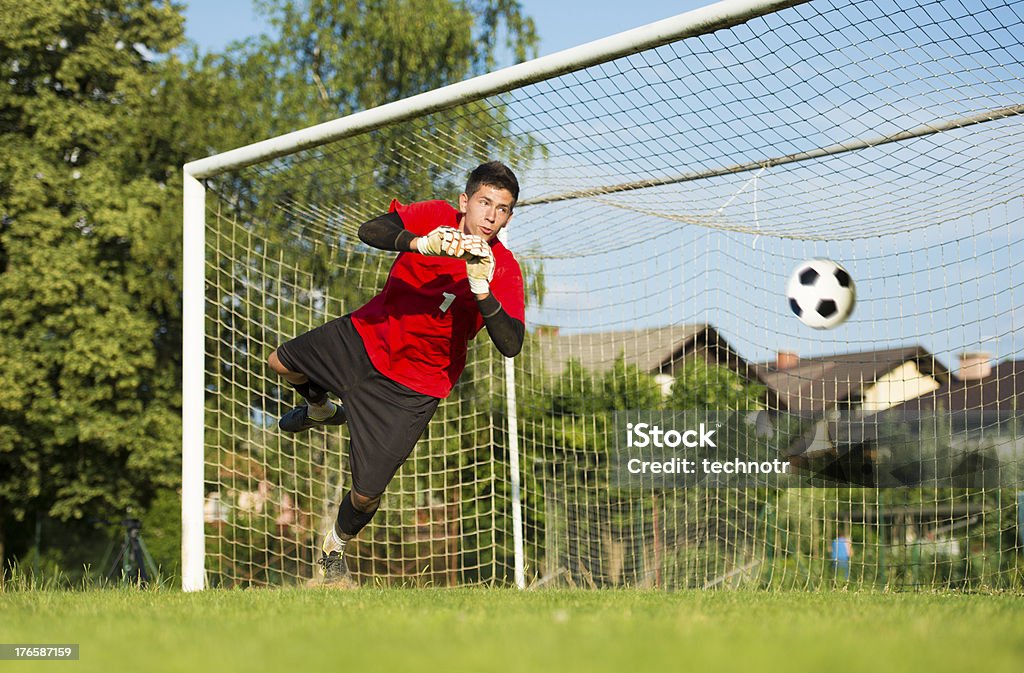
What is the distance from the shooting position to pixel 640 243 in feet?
26.9

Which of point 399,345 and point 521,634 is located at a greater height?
point 399,345

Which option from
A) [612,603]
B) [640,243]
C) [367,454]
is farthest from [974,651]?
[640,243]


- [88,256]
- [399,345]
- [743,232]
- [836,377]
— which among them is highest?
[88,256]

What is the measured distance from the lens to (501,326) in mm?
4297

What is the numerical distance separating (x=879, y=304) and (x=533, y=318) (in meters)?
3.37

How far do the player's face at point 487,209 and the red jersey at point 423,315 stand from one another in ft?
0.54

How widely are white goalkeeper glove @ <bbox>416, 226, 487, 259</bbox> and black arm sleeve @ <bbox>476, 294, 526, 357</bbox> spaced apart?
252 mm

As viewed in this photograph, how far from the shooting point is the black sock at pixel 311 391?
17.4ft

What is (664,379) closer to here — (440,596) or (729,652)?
(440,596)

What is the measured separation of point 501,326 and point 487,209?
25.2 inches

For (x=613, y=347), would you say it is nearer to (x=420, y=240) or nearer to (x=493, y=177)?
(x=493, y=177)

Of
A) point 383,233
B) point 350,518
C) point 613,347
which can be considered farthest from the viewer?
point 613,347

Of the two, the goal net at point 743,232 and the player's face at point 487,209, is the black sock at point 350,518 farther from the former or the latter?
the player's face at point 487,209

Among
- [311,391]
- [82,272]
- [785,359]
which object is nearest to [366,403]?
[311,391]
